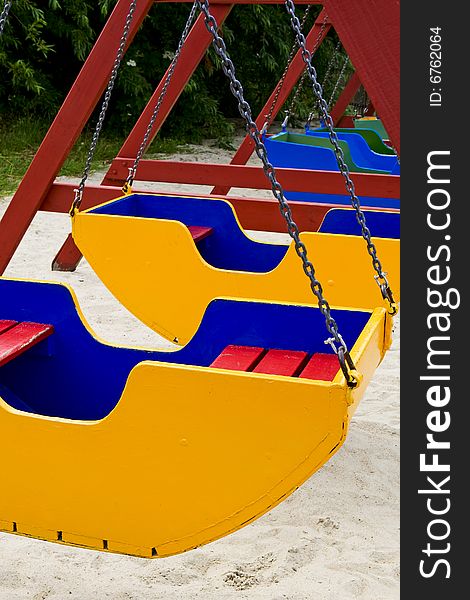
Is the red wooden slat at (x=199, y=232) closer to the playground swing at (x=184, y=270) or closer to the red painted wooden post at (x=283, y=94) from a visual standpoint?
the playground swing at (x=184, y=270)

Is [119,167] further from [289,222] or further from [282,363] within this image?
[289,222]

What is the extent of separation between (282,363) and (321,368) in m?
0.09

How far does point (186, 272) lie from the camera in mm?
2791

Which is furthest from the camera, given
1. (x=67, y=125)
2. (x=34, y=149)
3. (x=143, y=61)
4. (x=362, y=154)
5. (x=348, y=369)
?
(x=143, y=61)

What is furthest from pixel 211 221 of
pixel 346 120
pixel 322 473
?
pixel 346 120

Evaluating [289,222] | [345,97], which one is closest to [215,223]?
[289,222]

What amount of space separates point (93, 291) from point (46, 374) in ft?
7.28

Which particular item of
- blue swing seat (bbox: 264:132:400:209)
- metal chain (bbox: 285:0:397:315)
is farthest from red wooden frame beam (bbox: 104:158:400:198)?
metal chain (bbox: 285:0:397:315)

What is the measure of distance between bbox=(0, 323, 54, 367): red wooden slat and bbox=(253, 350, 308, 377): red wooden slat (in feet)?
2.03

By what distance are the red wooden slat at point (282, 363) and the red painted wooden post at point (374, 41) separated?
589 mm

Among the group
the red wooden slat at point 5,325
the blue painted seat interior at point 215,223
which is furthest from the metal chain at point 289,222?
the blue painted seat interior at point 215,223

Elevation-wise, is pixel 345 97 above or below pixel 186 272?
above

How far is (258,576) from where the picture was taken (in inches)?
85.4

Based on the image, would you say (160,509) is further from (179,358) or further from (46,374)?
(46,374)
